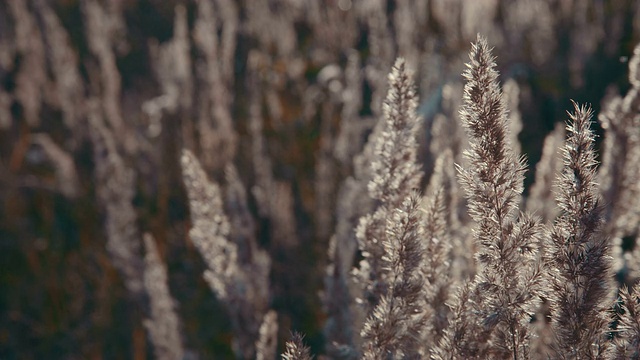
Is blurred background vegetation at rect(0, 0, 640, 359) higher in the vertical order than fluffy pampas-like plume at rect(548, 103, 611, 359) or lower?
higher

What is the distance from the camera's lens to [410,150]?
4.40ft

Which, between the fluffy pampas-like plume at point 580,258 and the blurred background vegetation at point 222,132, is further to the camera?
the blurred background vegetation at point 222,132

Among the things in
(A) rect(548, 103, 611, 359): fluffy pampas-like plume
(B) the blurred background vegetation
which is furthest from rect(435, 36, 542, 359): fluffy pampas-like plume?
(B) the blurred background vegetation

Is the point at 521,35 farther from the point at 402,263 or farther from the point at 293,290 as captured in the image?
the point at 402,263

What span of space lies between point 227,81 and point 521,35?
97.8 inches

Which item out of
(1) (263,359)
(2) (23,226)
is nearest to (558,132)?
(1) (263,359)

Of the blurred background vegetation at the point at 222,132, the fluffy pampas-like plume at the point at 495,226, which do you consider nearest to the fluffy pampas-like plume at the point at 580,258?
the fluffy pampas-like plume at the point at 495,226

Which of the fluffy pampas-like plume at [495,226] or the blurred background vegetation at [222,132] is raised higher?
the blurred background vegetation at [222,132]

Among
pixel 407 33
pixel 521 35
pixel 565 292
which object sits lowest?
pixel 565 292

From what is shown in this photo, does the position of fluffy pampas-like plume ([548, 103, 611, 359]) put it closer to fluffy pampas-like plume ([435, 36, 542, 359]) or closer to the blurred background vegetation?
fluffy pampas-like plume ([435, 36, 542, 359])

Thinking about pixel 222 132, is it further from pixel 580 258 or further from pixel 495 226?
pixel 580 258

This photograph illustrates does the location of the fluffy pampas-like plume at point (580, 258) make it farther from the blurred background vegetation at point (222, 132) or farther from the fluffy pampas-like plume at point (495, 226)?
the blurred background vegetation at point (222, 132)

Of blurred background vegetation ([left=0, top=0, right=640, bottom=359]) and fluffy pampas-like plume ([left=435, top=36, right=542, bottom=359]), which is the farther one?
blurred background vegetation ([left=0, top=0, right=640, bottom=359])

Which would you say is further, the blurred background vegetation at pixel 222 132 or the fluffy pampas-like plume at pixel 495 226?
the blurred background vegetation at pixel 222 132
